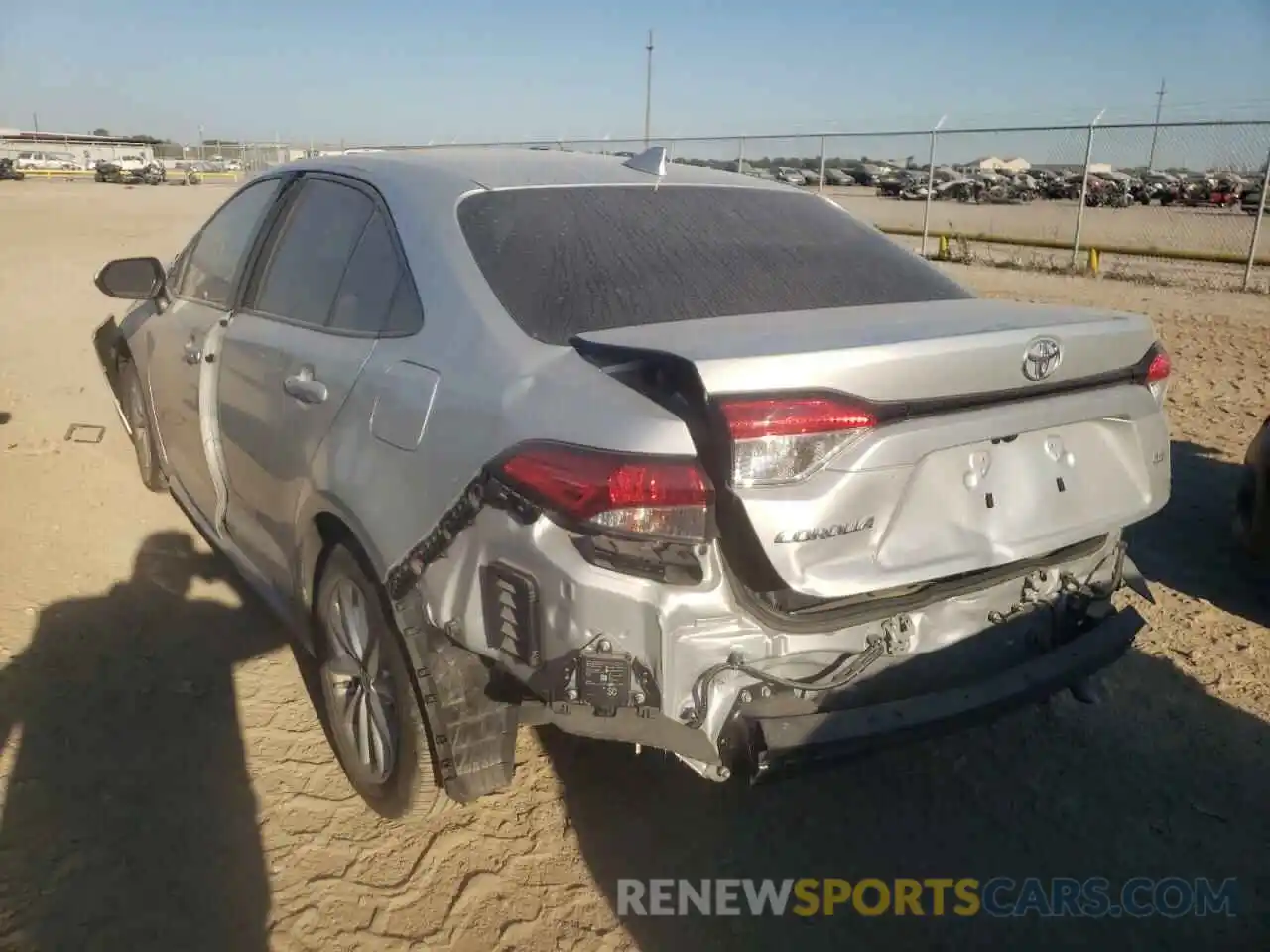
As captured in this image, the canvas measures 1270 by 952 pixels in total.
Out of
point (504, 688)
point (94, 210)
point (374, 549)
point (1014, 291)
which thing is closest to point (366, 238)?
point (374, 549)

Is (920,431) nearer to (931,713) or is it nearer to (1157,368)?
(931,713)

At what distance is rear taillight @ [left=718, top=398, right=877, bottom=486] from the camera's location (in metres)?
1.83

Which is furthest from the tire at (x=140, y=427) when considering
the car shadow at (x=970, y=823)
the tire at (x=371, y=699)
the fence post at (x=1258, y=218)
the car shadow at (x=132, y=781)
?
the fence post at (x=1258, y=218)

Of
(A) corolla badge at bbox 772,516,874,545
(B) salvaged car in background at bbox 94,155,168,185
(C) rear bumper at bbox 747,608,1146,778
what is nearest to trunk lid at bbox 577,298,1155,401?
(A) corolla badge at bbox 772,516,874,545

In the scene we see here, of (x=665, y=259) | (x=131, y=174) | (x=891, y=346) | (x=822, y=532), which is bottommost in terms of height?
(x=131, y=174)

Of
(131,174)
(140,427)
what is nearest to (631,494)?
(140,427)

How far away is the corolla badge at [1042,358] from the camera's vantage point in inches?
84.6

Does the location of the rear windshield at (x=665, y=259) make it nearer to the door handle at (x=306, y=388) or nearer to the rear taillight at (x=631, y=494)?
the rear taillight at (x=631, y=494)

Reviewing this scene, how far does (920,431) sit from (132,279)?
3.38 m

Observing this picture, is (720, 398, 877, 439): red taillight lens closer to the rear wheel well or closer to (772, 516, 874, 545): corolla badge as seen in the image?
(772, 516, 874, 545): corolla badge

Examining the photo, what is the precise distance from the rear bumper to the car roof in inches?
65.2

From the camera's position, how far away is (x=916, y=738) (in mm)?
2156

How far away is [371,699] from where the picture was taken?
2674mm

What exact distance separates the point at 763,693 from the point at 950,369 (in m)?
0.78
